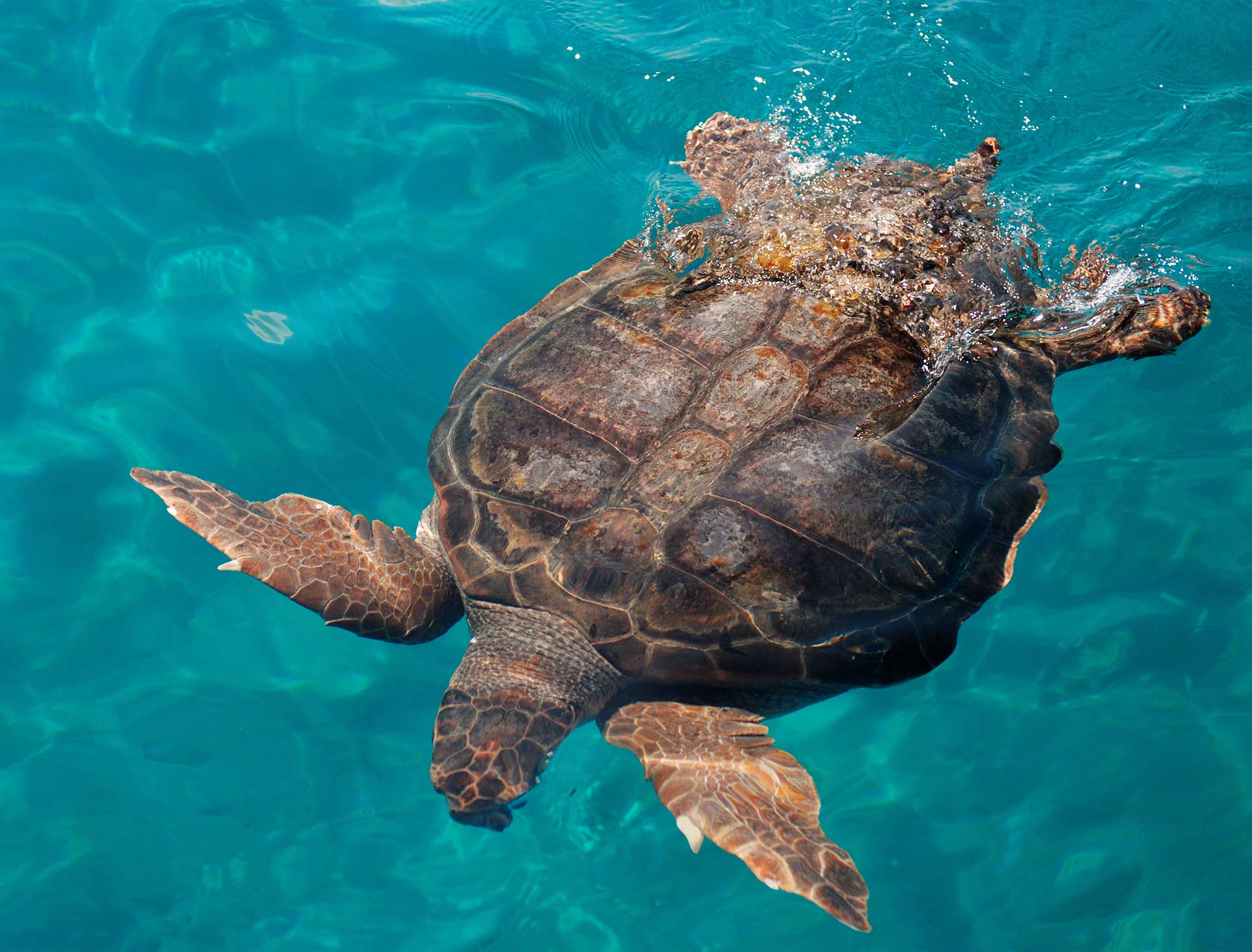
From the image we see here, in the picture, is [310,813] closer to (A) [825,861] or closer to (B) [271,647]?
(B) [271,647]

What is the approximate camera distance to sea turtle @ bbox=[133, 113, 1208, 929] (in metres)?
3.83

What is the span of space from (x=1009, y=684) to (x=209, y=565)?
5.10 m

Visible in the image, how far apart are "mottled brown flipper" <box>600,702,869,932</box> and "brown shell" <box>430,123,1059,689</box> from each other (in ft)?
0.99

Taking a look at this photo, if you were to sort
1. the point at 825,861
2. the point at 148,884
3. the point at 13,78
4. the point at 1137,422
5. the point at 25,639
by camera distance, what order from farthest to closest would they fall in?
the point at 13,78 < the point at 1137,422 < the point at 25,639 < the point at 148,884 < the point at 825,861

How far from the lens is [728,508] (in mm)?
3850

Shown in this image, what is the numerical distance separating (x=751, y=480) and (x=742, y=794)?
57.0 inches

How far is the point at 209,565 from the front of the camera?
5219 millimetres

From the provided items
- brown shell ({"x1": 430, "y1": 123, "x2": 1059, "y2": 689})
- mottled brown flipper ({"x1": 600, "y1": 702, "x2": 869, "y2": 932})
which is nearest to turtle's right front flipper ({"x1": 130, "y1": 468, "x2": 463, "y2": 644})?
brown shell ({"x1": 430, "y1": 123, "x2": 1059, "y2": 689})

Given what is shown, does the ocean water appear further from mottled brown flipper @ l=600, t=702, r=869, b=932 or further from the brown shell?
the brown shell

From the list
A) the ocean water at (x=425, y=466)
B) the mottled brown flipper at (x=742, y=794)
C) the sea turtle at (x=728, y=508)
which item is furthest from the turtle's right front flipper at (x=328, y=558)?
the mottled brown flipper at (x=742, y=794)

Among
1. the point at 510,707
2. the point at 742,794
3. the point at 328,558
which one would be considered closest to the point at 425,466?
the point at 328,558

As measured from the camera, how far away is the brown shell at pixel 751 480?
3834 millimetres

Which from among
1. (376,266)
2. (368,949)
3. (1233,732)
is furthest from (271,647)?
(1233,732)

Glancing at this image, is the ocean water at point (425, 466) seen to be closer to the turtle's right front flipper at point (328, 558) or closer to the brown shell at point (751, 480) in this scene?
the turtle's right front flipper at point (328, 558)
